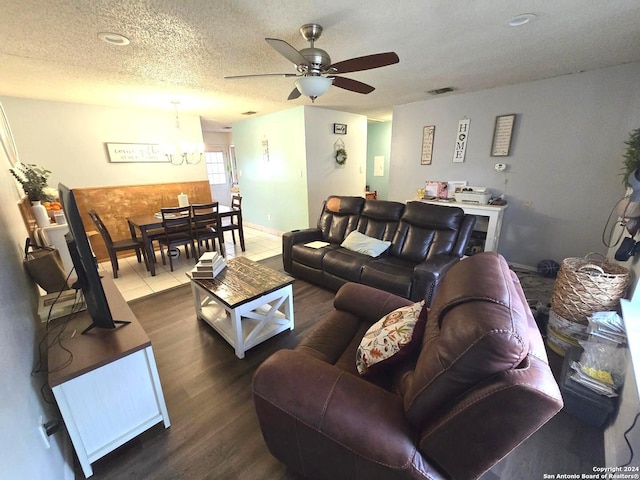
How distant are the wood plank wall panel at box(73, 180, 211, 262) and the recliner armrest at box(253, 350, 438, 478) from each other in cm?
437

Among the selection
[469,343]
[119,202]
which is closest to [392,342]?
[469,343]

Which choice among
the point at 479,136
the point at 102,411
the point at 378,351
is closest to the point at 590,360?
the point at 378,351

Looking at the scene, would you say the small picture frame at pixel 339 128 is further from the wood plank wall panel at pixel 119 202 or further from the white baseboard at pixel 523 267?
the white baseboard at pixel 523 267

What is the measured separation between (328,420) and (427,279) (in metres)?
1.61

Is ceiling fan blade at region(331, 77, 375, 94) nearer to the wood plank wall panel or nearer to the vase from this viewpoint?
the vase

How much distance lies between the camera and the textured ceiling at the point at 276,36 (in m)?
1.59

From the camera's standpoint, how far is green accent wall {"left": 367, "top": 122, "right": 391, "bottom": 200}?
665cm

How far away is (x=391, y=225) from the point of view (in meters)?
3.07

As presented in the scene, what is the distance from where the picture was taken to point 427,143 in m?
4.25

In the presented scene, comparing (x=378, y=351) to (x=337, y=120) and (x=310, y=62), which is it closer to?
(x=310, y=62)

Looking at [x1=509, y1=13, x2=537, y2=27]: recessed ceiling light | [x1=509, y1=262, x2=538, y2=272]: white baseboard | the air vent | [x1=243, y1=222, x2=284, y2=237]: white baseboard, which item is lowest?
[x1=509, y1=262, x2=538, y2=272]: white baseboard

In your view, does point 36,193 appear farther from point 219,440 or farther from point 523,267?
point 523,267

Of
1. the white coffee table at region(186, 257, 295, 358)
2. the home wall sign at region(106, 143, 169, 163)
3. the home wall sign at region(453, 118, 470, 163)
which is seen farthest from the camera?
the home wall sign at region(106, 143, 169, 163)

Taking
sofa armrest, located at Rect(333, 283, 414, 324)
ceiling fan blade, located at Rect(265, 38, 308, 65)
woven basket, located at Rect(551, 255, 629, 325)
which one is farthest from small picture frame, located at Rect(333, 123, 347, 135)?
woven basket, located at Rect(551, 255, 629, 325)
